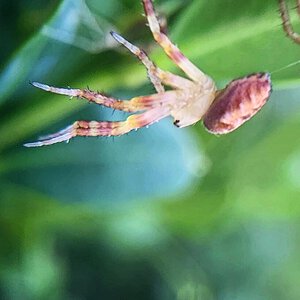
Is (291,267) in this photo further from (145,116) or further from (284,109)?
(145,116)

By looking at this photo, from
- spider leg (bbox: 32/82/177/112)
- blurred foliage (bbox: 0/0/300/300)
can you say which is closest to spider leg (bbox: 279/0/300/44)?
blurred foliage (bbox: 0/0/300/300)

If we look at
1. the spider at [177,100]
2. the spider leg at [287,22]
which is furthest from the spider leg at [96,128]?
the spider leg at [287,22]

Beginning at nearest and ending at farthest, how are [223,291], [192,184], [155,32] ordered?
[155,32], [192,184], [223,291]

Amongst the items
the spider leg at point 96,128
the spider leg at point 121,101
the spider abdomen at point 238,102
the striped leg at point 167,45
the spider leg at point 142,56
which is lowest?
the spider abdomen at point 238,102

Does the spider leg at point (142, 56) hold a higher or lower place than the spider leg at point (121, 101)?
higher

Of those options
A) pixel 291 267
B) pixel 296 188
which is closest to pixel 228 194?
pixel 296 188

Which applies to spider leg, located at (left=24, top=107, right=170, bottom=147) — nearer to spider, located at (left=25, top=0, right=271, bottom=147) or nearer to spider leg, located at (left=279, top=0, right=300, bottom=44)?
spider, located at (left=25, top=0, right=271, bottom=147)

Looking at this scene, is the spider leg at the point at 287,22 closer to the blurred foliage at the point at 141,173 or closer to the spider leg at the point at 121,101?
the blurred foliage at the point at 141,173
